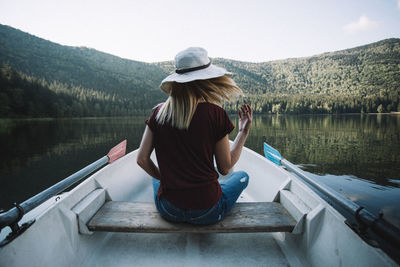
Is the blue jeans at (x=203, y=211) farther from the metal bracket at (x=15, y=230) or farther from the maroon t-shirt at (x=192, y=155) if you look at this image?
the metal bracket at (x=15, y=230)

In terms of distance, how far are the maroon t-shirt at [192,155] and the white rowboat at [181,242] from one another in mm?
364

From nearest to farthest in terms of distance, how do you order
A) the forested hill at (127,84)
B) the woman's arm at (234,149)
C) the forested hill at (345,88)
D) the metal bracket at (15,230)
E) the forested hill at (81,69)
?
the metal bracket at (15,230), the woman's arm at (234,149), the forested hill at (127,84), the forested hill at (345,88), the forested hill at (81,69)

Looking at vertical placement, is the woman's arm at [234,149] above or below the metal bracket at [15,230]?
above

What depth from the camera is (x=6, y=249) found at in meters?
1.22

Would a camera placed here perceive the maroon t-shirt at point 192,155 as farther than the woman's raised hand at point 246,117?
No

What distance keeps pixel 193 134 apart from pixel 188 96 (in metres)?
0.25

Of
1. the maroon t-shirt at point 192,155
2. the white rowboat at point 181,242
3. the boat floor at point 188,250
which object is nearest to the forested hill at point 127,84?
the maroon t-shirt at point 192,155

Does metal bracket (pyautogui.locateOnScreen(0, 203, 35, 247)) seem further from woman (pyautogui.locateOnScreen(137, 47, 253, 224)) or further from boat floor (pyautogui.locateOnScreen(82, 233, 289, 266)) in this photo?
woman (pyautogui.locateOnScreen(137, 47, 253, 224))

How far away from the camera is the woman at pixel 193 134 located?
4.42 ft

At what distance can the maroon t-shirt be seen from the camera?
4.47 ft

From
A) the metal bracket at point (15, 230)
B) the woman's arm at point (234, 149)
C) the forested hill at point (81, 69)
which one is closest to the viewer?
the metal bracket at point (15, 230)

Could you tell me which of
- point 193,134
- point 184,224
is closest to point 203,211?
point 184,224

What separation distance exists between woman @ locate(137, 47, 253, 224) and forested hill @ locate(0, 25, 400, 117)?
0.84 metres

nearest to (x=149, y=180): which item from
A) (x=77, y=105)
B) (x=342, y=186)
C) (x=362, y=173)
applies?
(x=342, y=186)
